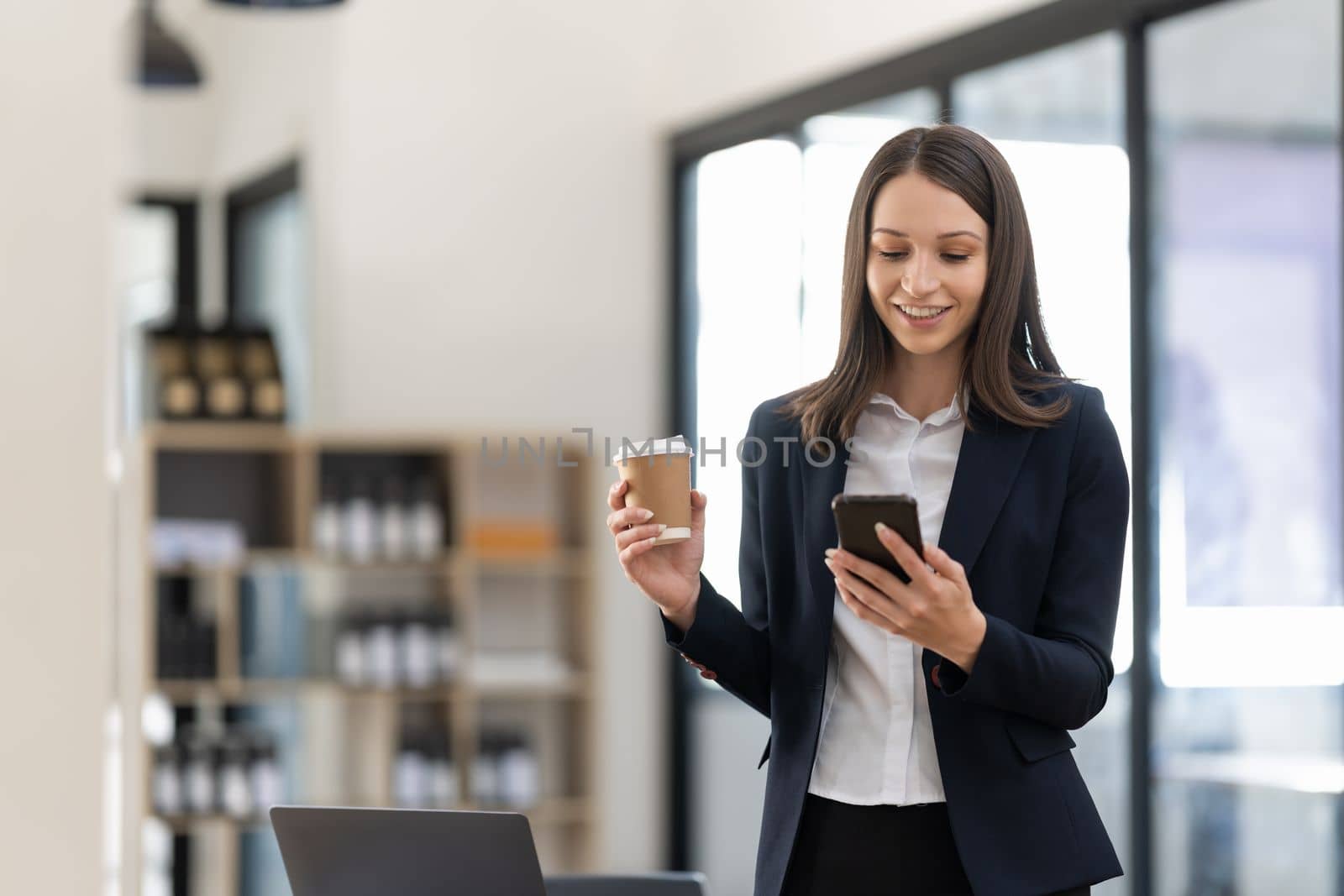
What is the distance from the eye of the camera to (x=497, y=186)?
5.69 metres

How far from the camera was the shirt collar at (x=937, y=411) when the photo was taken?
1573 millimetres

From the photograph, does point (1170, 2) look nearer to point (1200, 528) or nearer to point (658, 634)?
point (1200, 528)

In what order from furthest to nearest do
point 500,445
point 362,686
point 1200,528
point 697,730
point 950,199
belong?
point 697,730 < point 500,445 < point 362,686 < point 1200,528 < point 950,199

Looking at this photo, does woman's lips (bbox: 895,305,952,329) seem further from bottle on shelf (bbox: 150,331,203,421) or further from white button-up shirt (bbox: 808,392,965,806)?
bottle on shelf (bbox: 150,331,203,421)

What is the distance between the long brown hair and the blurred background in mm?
1567

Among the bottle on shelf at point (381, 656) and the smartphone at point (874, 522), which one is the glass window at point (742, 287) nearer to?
the bottle on shelf at point (381, 656)

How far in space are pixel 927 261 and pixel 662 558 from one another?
1.29 ft

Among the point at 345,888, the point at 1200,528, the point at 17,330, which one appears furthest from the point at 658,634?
the point at 17,330

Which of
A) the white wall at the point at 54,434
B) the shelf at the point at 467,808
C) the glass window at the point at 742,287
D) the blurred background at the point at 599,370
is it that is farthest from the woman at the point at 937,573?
the glass window at the point at 742,287

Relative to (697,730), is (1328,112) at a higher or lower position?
higher

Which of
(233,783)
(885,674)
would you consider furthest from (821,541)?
(233,783)

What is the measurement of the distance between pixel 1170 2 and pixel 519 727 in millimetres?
3060

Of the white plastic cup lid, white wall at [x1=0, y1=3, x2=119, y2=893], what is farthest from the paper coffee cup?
white wall at [x1=0, y1=3, x2=119, y2=893]

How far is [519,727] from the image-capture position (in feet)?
17.9
